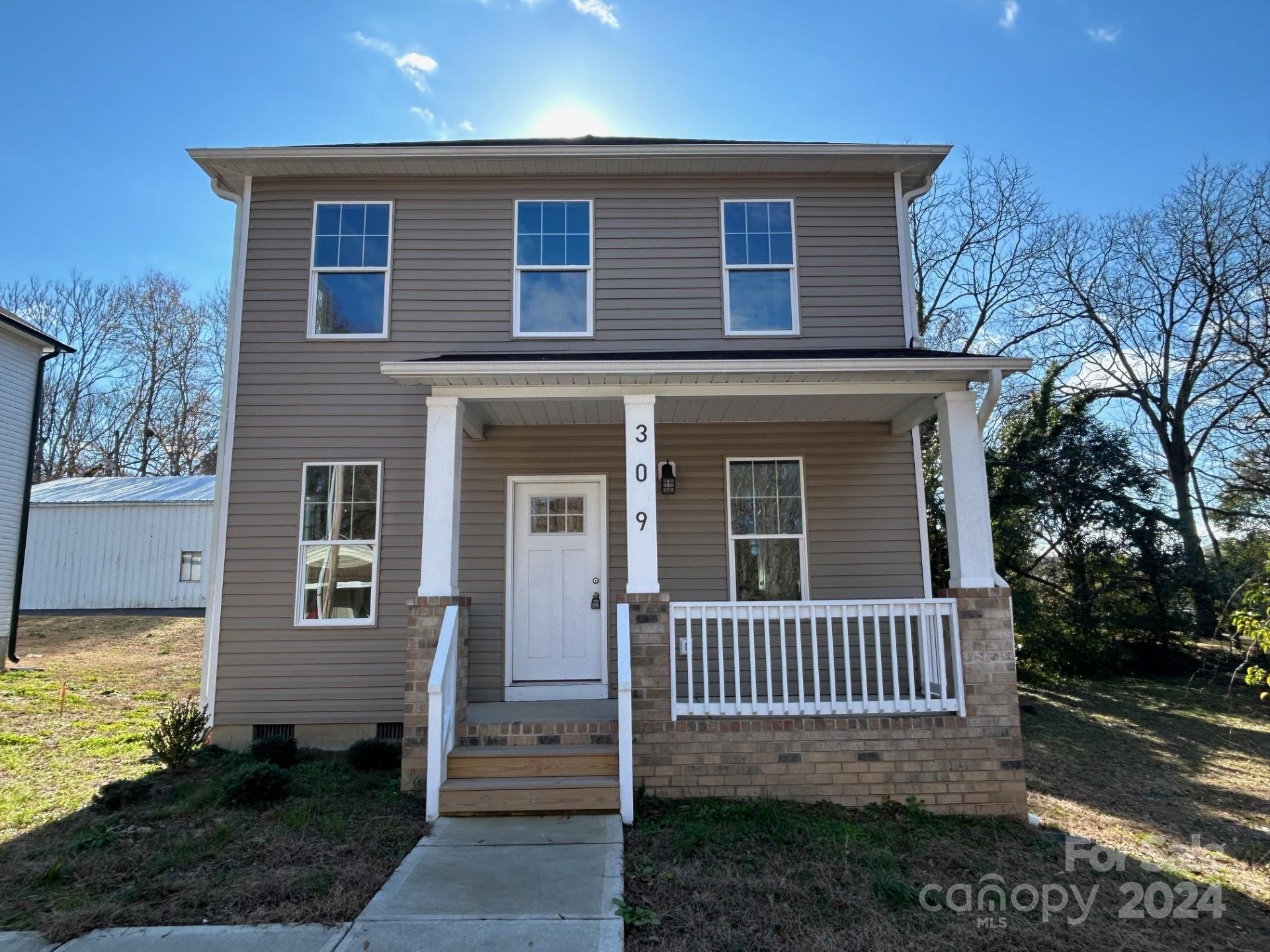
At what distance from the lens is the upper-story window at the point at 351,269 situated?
700 centimetres

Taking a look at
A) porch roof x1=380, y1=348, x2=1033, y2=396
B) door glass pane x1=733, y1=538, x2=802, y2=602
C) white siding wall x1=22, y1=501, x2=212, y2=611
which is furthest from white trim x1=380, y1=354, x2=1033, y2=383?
white siding wall x1=22, y1=501, x2=212, y2=611

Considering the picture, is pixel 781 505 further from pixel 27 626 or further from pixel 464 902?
pixel 27 626

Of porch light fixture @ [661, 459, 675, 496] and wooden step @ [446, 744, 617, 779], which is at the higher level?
porch light fixture @ [661, 459, 675, 496]

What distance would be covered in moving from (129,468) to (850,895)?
27561mm

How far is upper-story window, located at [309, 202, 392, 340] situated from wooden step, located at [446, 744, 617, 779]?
422cm

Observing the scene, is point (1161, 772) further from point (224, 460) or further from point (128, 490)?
point (128, 490)

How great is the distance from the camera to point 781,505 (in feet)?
22.5

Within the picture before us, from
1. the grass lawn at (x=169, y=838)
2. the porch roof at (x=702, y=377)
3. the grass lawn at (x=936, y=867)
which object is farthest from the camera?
the porch roof at (x=702, y=377)

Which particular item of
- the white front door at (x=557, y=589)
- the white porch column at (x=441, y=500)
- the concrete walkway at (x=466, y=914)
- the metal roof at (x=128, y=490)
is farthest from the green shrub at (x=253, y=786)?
the metal roof at (x=128, y=490)

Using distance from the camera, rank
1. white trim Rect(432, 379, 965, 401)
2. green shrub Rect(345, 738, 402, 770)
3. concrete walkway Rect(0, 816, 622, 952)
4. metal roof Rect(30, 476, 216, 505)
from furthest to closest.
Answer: metal roof Rect(30, 476, 216, 505), green shrub Rect(345, 738, 402, 770), white trim Rect(432, 379, 965, 401), concrete walkway Rect(0, 816, 622, 952)

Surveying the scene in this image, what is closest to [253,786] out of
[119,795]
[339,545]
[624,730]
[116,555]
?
[119,795]

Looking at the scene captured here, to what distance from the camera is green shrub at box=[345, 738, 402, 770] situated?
226 inches

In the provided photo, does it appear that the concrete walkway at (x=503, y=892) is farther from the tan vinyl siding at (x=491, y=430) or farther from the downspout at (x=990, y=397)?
the downspout at (x=990, y=397)

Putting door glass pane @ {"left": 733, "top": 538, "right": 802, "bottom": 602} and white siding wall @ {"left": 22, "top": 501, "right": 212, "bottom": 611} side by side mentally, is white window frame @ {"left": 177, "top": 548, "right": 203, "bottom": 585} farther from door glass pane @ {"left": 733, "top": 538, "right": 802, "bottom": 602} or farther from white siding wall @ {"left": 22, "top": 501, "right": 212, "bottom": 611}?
door glass pane @ {"left": 733, "top": 538, "right": 802, "bottom": 602}
